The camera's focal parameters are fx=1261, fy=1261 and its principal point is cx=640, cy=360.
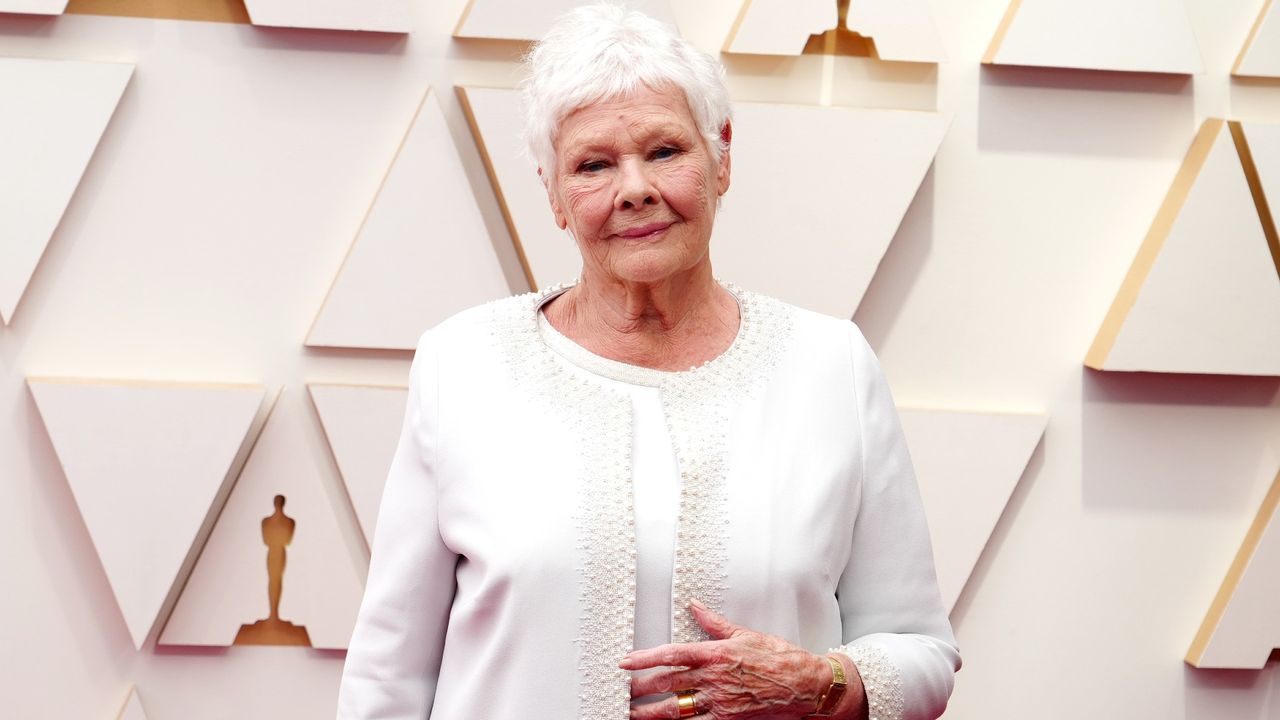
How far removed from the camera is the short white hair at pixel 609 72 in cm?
131

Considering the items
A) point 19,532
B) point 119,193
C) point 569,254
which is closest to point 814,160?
point 569,254

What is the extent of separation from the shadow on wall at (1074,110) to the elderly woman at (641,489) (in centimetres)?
89

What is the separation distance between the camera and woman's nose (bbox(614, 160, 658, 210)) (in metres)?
1.29

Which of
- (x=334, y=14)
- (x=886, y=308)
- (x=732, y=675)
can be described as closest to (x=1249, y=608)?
(x=886, y=308)

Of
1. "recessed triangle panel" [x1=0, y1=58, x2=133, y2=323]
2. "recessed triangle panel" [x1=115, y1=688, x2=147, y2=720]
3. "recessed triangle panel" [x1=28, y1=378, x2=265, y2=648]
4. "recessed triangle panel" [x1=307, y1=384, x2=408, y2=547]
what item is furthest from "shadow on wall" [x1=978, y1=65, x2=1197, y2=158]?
"recessed triangle panel" [x1=115, y1=688, x2=147, y2=720]

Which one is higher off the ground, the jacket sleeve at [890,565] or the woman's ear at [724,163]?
the woman's ear at [724,163]

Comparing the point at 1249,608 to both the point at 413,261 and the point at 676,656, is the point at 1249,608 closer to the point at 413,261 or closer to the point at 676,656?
the point at 676,656

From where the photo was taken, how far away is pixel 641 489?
1.32 meters

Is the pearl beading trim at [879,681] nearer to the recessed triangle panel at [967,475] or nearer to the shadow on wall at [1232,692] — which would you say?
the recessed triangle panel at [967,475]

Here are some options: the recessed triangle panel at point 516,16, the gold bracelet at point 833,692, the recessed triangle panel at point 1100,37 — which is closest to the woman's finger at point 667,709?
the gold bracelet at point 833,692

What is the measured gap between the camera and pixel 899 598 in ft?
4.59

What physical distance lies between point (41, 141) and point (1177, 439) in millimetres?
1980

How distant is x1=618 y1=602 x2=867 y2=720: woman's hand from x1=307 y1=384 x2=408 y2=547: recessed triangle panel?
0.94 metres

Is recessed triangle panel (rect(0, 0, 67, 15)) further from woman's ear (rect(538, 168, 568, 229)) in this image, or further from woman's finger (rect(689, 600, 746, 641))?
woman's finger (rect(689, 600, 746, 641))
